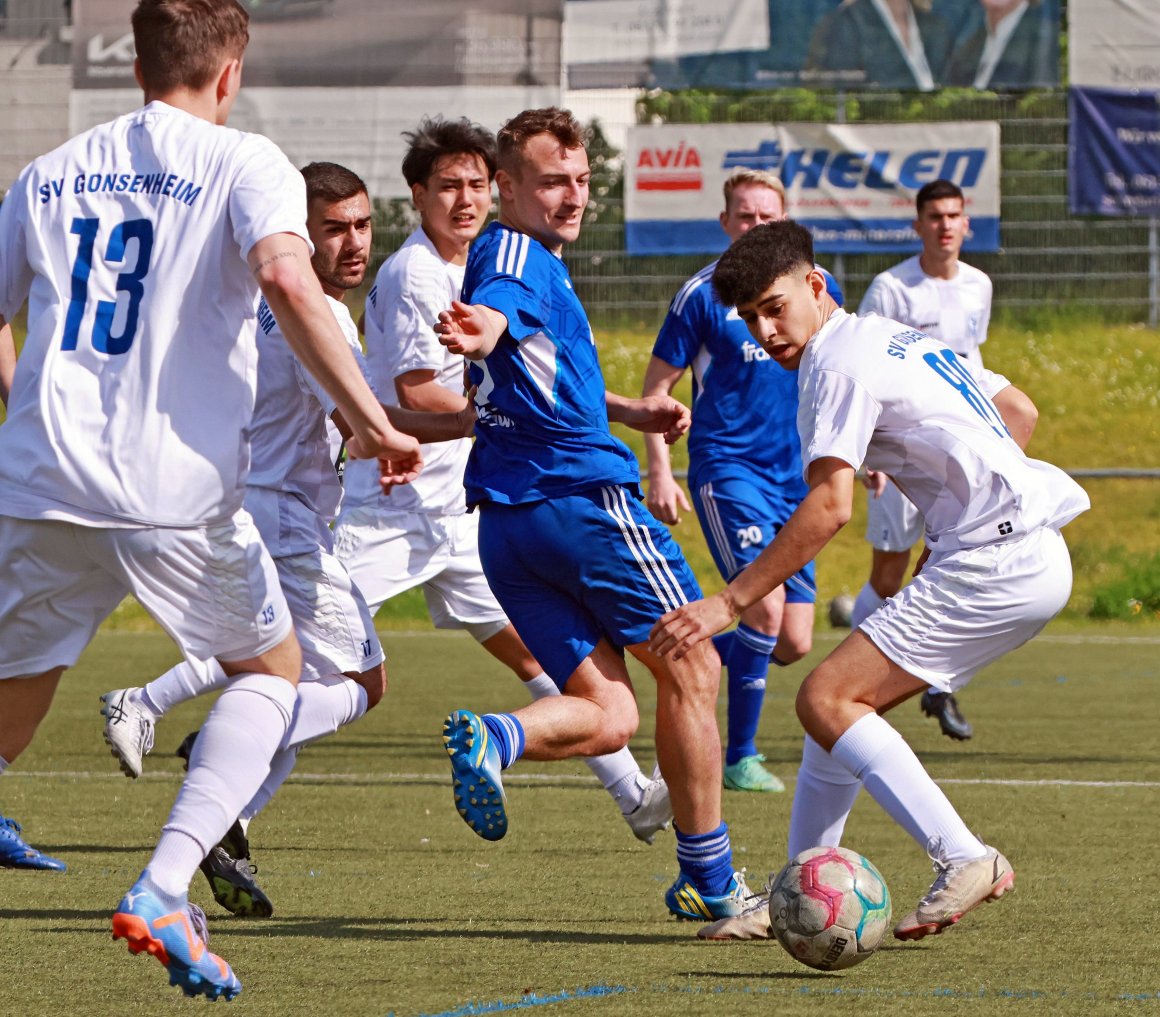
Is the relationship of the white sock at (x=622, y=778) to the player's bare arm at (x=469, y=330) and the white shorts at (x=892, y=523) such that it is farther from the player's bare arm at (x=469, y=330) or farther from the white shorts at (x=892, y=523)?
the white shorts at (x=892, y=523)

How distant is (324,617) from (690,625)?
136 centimetres

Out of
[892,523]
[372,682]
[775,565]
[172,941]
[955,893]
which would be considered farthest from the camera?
[892,523]

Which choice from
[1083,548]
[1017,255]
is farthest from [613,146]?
[1083,548]

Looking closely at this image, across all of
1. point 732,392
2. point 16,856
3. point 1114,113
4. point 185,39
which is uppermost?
point 185,39

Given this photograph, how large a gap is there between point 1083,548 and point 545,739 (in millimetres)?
11650

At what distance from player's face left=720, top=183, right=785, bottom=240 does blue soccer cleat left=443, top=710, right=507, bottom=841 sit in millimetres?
3644

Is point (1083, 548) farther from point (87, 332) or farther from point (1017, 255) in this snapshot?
point (87, 332)

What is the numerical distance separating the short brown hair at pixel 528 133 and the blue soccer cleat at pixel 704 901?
6.09 ft

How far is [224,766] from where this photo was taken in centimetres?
400

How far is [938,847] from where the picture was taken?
4449 mm

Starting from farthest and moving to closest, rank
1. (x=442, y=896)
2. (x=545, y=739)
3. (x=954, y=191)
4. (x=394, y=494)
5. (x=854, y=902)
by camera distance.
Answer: (x=954, y=191)
(x=394, y=494)
(x=442, y=896)
(x=545, y=739)
(x=854, y=902)

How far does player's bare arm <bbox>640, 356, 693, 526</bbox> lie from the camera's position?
7660mm

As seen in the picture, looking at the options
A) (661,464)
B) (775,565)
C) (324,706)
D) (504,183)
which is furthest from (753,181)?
(775,565)

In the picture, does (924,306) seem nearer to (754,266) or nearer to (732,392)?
(732,392)
